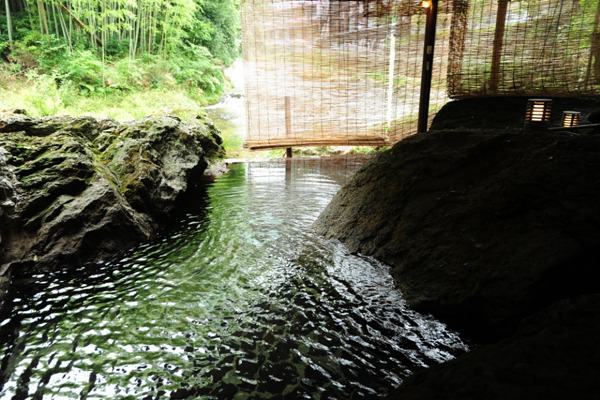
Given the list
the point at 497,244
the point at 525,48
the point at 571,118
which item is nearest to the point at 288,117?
the point at 525,48

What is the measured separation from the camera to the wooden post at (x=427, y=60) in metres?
6.39

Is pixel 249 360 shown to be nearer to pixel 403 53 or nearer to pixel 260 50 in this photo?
pixel 260 50

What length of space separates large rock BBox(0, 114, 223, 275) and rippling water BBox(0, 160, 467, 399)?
288 mm

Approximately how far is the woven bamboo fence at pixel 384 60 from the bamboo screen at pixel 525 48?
2 cm

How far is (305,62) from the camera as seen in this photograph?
282 inches

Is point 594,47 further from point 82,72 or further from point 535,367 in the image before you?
point 82,72

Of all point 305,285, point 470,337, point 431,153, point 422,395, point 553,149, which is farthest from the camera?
point 431,153

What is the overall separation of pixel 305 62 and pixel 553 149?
535 cm

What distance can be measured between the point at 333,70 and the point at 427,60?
5.92 ft

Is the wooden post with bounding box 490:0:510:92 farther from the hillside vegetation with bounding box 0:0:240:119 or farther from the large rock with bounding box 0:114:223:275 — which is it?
the hillside vegetation with bounding box 0:0:240:119

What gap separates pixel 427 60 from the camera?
650cm

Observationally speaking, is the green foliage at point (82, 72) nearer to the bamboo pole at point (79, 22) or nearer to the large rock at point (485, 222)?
the bamboo pole at point (79, 22)

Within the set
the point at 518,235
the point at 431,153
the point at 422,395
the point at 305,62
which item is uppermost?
the point at 305,62

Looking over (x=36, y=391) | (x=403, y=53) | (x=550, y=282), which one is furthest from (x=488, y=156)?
(x=403, y=53)
